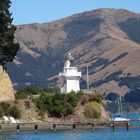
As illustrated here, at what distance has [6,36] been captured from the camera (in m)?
67.3

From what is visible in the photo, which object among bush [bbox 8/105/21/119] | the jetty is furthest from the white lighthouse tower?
bush [bbox 8/105/21/119]

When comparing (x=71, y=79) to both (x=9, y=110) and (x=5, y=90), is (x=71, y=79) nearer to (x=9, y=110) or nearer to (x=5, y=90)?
(x=5, y=90)

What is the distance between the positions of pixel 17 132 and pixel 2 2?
189 ft

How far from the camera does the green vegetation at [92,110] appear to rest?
149625mm

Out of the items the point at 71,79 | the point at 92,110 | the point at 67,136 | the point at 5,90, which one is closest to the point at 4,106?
the point at 5,90

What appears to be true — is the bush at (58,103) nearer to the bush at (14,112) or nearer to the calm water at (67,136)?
the bush at (14,112)

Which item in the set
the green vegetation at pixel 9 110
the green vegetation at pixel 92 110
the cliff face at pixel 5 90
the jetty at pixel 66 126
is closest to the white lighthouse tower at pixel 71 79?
the green vegetation at pixel 92 110

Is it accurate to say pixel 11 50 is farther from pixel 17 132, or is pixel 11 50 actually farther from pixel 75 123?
pixel 75 123

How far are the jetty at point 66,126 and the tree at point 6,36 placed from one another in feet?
176

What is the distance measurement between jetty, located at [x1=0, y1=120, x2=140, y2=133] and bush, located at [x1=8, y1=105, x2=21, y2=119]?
9210mm

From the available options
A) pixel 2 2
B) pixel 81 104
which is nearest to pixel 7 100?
pixel 81 104

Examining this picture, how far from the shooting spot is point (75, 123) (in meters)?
136

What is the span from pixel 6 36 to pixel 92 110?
84.8 meters

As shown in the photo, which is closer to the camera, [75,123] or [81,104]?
[75,123]
